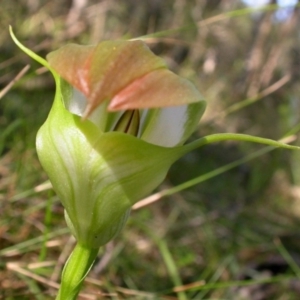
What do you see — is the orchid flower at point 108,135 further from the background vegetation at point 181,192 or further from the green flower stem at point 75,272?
the background vegetation at point 181,192

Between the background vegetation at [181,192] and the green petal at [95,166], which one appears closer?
the green petal at [95,166]

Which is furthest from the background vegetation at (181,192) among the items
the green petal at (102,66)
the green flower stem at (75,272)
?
the green petal at (102,66)

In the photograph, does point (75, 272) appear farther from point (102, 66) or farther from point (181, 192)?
point (181, 192)

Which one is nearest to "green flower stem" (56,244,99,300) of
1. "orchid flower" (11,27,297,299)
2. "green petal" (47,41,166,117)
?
"orchid flower" (11,27,297,299)

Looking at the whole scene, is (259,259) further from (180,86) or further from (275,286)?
(180,86)

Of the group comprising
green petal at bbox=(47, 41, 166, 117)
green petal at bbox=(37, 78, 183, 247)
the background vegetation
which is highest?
green petal at bbox=(47, 41, 166, 117)

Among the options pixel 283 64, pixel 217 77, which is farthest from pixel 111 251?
pixel 283 64

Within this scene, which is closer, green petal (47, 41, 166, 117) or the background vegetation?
green petal (47, 41, 166, 117)

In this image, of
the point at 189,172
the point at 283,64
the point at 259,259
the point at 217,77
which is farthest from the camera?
the point at 283,64

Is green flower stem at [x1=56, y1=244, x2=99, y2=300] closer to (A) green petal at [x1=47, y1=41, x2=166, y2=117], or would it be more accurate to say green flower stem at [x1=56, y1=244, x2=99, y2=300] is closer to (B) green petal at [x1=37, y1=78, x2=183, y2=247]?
(B) green petal at [x1=37, y1=78, x2=183, y2=247]
